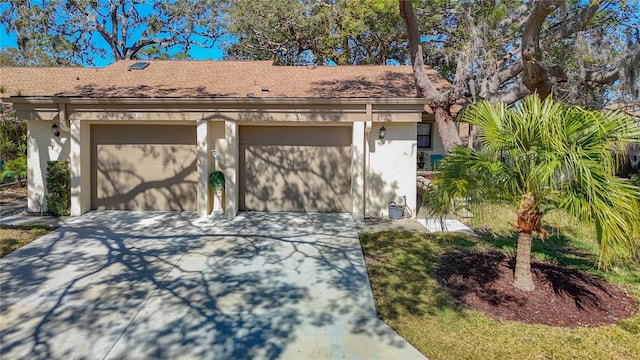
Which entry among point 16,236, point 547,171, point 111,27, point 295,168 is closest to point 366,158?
point 295,168

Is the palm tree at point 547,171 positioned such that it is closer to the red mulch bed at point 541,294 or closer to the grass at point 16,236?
the red mulch bed at point 541,294

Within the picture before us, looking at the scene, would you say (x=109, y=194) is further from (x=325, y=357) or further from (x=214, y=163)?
(x=325, y=357)

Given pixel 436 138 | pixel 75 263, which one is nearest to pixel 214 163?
pixel 75 263

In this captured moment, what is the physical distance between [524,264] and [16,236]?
871 cm

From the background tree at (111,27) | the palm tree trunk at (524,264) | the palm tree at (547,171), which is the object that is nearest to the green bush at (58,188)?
the palm tree at (547,171)

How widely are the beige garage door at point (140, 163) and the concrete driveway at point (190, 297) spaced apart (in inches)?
74.3

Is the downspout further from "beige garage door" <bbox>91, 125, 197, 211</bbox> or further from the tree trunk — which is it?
"beige garage door" <bbox>91, 125, 197, 211</bbox>

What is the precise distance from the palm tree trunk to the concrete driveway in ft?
6.51

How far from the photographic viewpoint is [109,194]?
963cm

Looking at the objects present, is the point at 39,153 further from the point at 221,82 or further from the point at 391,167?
the point at 391,167

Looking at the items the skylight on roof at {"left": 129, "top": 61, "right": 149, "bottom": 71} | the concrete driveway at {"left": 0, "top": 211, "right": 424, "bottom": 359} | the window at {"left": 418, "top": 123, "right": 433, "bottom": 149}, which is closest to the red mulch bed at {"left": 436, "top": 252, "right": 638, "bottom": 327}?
the concrete driveway at {"left": 0, "top": 211, "right": 424, "bottom": 359}

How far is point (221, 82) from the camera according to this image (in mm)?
10719

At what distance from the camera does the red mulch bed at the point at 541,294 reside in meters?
4.45

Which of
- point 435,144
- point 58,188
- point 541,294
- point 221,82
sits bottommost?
point 541,294
